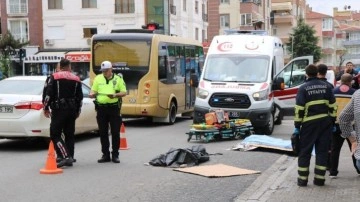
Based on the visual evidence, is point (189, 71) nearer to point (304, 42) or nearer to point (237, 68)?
point (237, 68)

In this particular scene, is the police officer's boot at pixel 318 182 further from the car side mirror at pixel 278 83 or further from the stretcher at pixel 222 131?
the car side mirror at pixel 278 83

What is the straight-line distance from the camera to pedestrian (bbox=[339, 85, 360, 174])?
26.3 feet

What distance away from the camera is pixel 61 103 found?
33.5 ft

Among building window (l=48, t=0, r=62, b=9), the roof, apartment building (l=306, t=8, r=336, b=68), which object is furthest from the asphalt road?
the roof

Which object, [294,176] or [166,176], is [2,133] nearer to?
[166,176]

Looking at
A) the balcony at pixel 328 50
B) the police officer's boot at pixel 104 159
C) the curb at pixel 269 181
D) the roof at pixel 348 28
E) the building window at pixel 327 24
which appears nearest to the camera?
the curb at pixel 269 181

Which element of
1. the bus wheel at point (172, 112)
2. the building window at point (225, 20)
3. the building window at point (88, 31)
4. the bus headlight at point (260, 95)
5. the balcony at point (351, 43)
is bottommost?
the bus wheel at point (172, 112)

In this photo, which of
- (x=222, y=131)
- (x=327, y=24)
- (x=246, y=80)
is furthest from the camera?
(x=327, y=24)

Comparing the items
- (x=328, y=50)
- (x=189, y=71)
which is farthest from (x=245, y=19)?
(x=189, y=71)

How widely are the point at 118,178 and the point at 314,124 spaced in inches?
123

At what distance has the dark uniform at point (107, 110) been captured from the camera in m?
10.7

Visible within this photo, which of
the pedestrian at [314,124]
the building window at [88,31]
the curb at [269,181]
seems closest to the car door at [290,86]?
the curb at [269,181]

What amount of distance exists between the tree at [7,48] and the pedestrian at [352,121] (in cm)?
3497

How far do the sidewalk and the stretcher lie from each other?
3790 mm
